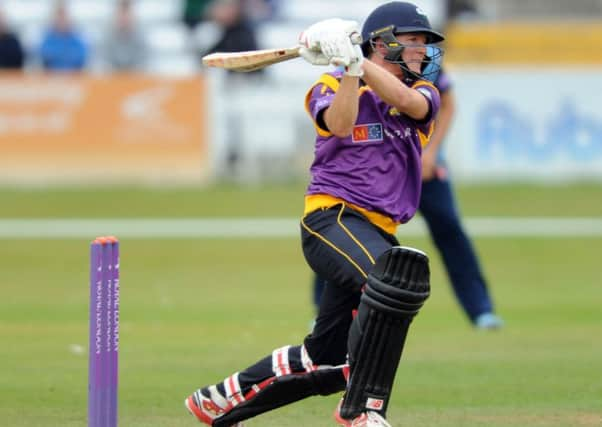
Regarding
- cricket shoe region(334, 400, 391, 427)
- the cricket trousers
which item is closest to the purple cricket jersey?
the cricket trousers

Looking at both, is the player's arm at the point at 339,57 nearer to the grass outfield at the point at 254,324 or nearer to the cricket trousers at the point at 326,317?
the cricket trousers at the point at 326,317

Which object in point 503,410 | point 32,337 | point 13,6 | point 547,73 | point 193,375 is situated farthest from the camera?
point 13,6

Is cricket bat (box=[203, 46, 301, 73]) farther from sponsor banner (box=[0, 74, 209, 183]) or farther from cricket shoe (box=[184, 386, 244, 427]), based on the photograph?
sponsor banner (box=[0, 74, 209, 183])

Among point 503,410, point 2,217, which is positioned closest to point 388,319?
point 503,410

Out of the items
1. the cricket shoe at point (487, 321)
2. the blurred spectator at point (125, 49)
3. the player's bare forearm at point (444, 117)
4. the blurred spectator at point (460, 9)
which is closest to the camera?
the player's bare forearm at point (444, 117)

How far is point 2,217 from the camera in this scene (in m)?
15.2

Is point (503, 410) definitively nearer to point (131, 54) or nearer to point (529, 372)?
point (529, 372)

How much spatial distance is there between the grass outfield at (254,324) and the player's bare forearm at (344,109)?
1.49 meters

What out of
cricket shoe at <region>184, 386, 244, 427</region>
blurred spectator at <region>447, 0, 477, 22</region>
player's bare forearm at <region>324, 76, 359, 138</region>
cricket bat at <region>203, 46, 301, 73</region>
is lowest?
blurred spectator at <region>447, 0, 477, 22</region>

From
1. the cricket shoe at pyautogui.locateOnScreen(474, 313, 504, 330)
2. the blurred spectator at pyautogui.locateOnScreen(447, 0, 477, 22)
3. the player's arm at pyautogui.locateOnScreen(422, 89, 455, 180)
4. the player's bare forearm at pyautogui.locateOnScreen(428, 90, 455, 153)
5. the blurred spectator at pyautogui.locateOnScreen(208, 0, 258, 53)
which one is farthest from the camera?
the blurred spectator at pyautogui.locateOnScreen(447, 0, 477, 22)

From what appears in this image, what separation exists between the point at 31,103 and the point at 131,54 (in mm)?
1927

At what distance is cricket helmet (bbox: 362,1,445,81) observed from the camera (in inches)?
219

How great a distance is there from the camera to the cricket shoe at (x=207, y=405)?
18.6 feet

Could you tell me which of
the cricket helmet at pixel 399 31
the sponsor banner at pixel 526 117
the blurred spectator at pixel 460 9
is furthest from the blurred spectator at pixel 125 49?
the cricket helmet at pixel 399 31
